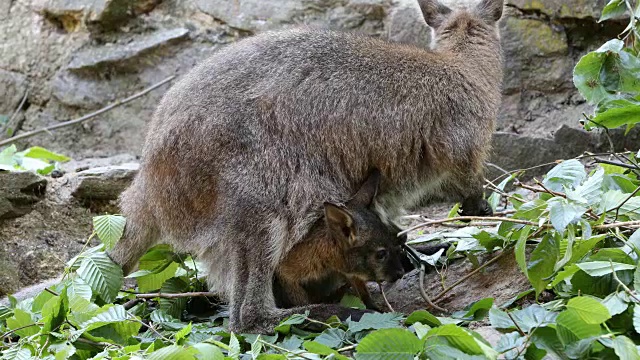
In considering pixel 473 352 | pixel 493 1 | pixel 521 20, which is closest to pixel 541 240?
pixel 473 352

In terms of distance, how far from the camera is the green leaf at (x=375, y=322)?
4.13 meters

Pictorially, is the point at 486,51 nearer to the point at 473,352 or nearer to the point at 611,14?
the point at 611,14

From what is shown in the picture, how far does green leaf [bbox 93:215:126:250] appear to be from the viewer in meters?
4.73

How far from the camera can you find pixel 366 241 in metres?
4.68

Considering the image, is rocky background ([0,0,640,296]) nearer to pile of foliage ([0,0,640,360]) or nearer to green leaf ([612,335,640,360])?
pile of foliage ([0,0,640,360])

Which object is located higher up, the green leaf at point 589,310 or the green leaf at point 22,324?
the green leaf at point 589,310

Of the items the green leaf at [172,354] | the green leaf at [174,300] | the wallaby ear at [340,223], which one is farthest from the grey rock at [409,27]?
the green leaf at [172,354]

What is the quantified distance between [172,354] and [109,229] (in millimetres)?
1314

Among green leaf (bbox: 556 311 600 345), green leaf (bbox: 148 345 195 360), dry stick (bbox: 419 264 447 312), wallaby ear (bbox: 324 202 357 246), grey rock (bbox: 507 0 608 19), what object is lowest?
dry stick (bbox: 419 264 447 312)

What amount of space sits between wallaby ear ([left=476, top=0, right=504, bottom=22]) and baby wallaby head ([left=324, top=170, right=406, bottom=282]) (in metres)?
1.41

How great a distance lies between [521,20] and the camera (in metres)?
6.68

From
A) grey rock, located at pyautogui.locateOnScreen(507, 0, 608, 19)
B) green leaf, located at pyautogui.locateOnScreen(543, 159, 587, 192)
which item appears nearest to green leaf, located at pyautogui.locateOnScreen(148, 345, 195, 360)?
green leaf, located at pyautogui.locateOnScreen(543, 159, 587, 192)

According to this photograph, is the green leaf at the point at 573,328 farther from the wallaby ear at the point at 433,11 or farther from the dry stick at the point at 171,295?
the wallaby ear at the point at 433,11

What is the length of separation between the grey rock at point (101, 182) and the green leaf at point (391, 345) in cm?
293
